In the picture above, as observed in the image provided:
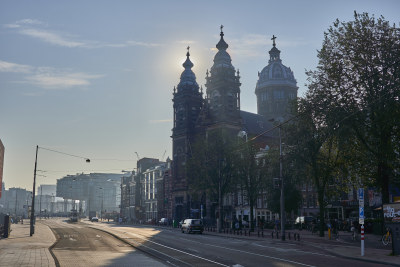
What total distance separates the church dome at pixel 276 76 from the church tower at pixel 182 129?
1292 inches

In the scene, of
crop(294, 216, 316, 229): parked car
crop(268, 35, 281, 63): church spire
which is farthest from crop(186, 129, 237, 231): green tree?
crop(268, 35, 281, 63): church spire

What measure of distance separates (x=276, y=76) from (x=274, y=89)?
4.56 metres

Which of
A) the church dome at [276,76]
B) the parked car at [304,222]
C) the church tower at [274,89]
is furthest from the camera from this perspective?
the church dome at [276,76]

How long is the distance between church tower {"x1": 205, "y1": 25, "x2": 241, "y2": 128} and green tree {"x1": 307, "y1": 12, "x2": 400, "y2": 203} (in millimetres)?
52360

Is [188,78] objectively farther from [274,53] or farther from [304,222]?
[304,222]

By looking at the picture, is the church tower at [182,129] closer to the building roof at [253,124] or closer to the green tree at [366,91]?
the building roof at [253,124]

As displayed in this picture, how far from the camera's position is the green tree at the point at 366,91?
33.6 metres

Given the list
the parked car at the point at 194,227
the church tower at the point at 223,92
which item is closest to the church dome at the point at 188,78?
the church tower at the point at 223,92

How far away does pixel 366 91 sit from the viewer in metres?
35.9

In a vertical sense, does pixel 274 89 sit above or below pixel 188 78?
above

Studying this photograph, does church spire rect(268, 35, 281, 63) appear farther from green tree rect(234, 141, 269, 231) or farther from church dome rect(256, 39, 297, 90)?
green tree rect(234, 141, 269, 231)

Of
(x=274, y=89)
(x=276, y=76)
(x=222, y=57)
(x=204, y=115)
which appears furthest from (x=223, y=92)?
(x=276, y=76)

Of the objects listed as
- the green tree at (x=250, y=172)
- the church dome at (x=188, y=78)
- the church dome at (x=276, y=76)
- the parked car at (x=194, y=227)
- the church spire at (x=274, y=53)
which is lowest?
the parked car at (x=194, y=227)

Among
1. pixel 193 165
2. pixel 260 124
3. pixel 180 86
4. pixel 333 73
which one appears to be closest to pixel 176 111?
pixel 180 86
